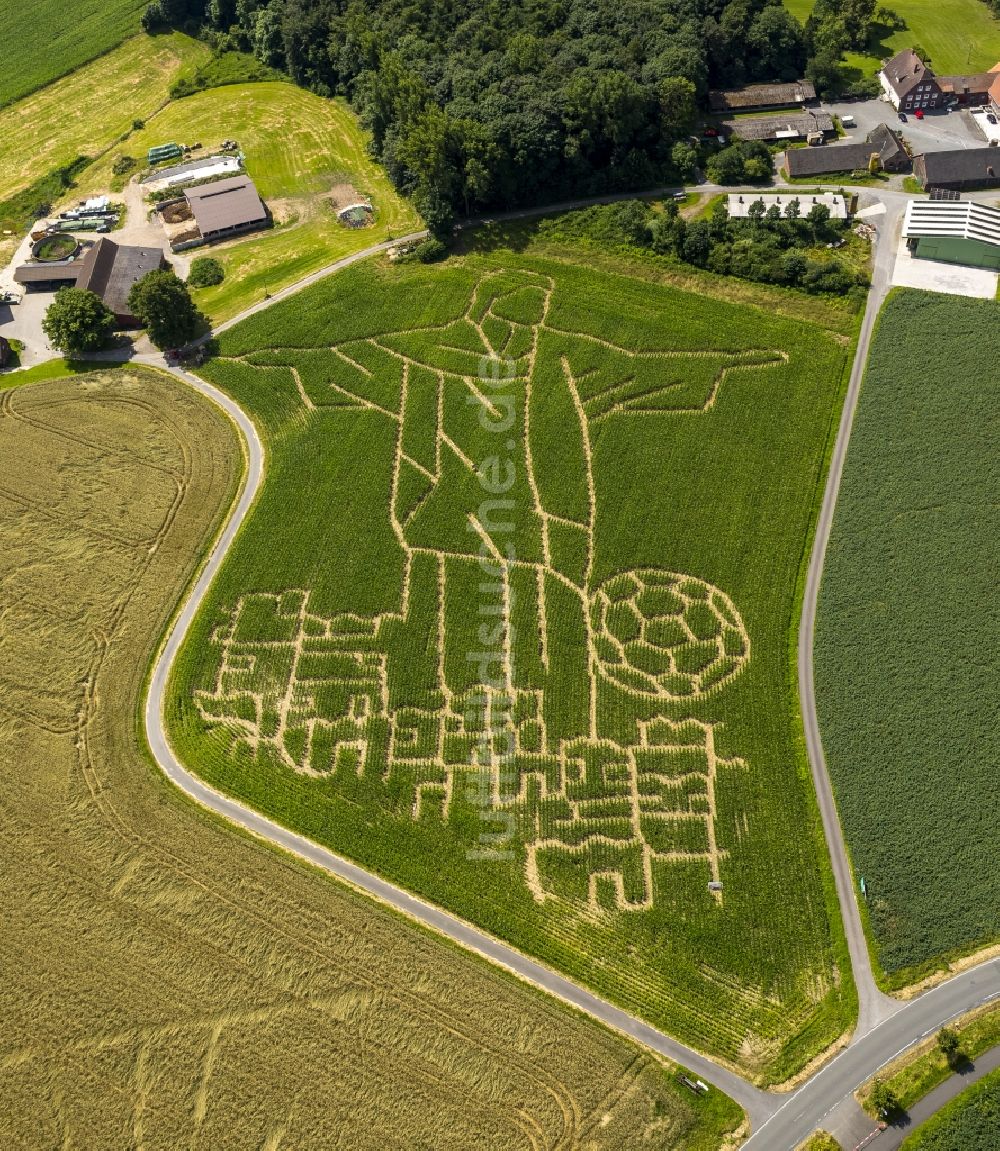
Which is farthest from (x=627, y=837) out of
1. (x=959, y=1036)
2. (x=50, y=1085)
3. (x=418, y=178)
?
(x=418, y=178)

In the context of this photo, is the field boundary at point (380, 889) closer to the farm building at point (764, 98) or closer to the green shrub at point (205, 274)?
the green shrub at point (205, 274)

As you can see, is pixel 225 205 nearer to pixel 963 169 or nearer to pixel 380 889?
pixel 380 889

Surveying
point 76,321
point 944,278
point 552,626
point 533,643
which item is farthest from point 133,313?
point 944,278

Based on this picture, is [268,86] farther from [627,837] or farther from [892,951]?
[892,951]

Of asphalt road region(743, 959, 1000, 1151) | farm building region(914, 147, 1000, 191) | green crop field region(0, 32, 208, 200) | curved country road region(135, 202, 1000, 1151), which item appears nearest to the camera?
asphalt road region(743, 959, 1000, 1151)

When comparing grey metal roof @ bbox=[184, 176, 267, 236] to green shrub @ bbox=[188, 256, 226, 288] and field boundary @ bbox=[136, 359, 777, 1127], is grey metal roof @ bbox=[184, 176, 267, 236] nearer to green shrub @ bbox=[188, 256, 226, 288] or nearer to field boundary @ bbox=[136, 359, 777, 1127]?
green shrub @ bbox=[188, 256, 226, 288]

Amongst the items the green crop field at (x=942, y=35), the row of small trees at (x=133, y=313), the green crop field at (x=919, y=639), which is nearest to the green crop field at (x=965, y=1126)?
the green crop field at (x=919, y=639)

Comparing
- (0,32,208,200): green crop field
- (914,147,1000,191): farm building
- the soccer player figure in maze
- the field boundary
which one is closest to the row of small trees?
the soccer player figure in maze
